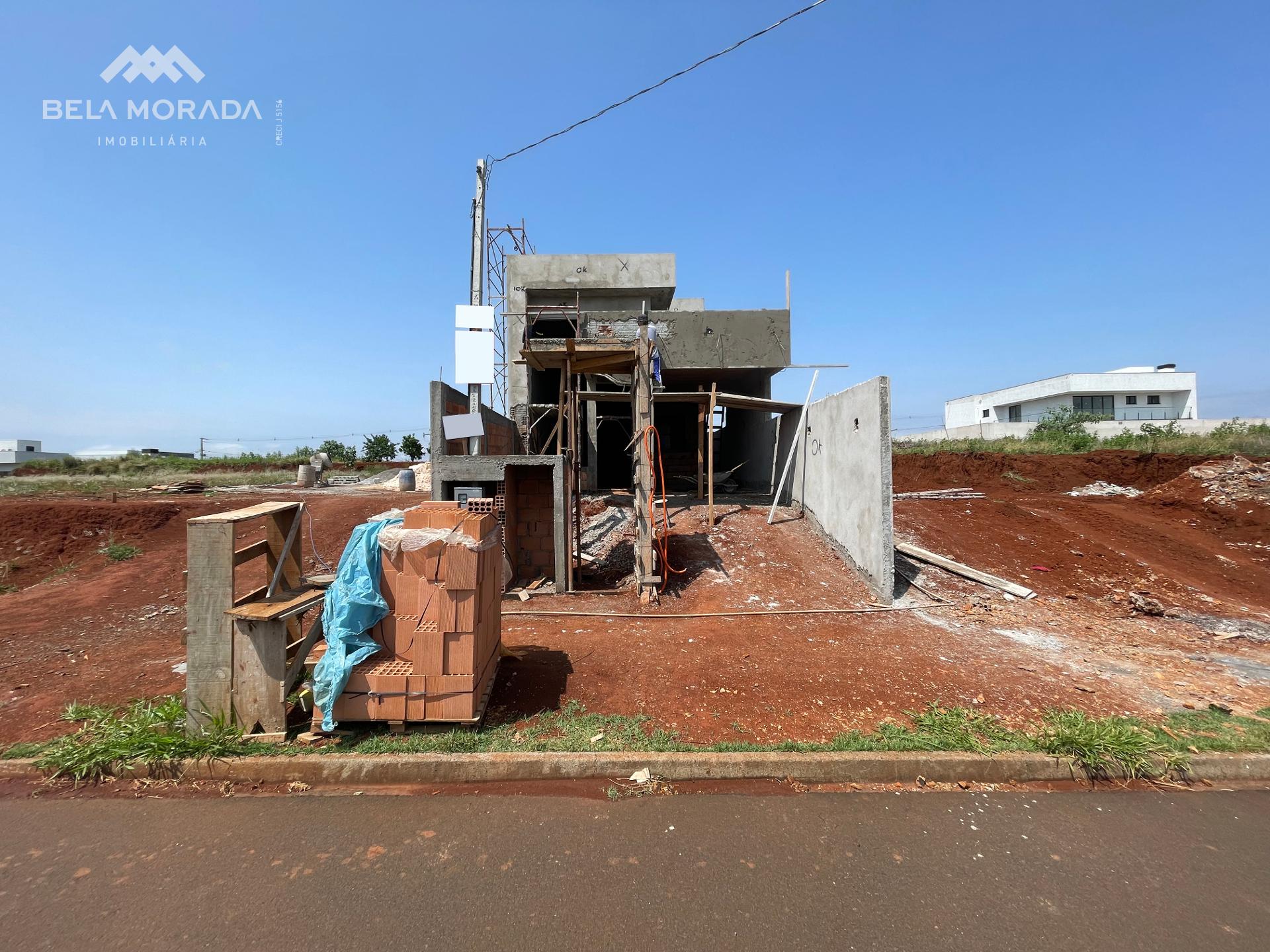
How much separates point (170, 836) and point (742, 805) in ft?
10.2

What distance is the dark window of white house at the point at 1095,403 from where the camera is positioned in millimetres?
40188

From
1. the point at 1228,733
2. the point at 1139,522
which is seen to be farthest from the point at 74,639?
the point at 1139,522

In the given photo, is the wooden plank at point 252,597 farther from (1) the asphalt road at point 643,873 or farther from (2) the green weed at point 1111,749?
(2) the green weed at point 1111,749

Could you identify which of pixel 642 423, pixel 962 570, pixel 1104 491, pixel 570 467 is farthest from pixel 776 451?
pixel 1104 491

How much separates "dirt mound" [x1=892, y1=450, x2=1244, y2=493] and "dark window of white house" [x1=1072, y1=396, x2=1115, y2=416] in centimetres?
2690

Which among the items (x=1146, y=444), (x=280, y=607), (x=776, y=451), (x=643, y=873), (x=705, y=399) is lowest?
(x=643, y=873)

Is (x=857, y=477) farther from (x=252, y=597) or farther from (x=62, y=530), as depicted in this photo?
(x=62, y=530)

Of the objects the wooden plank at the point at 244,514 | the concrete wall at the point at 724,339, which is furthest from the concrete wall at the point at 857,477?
the wooden plank at the point at 244,514

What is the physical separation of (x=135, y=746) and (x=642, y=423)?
5.72 meters

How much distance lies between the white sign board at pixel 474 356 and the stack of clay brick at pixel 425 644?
628 cm

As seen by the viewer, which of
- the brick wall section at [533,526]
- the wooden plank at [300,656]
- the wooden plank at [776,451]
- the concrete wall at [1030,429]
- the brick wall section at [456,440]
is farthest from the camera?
the concrete wall at [1030,429]

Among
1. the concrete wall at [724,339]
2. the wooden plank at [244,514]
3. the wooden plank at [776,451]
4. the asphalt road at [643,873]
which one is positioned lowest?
the asphalt road at [643,873]

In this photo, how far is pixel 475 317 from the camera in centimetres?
942

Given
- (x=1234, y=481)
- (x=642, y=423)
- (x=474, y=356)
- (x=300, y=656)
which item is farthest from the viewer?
(x=1234, y=481)
